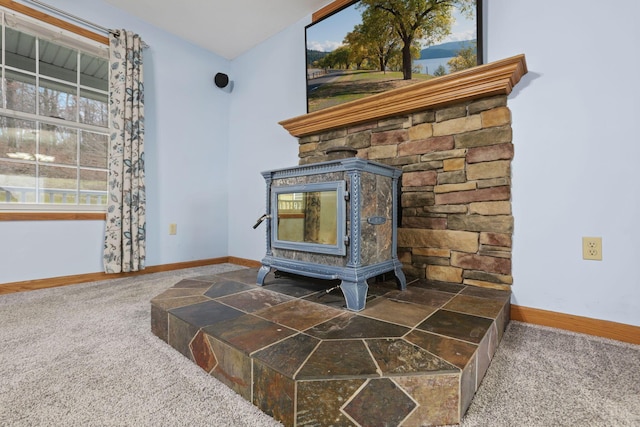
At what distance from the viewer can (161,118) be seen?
9.12 ft

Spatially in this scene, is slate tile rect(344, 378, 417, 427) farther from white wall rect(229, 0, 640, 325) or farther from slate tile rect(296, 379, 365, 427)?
white wall rect(229, 0, 640, 325)

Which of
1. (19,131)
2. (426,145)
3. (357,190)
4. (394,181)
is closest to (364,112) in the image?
(426,145)

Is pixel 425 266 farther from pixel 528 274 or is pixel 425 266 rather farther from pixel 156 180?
pixel 156 180

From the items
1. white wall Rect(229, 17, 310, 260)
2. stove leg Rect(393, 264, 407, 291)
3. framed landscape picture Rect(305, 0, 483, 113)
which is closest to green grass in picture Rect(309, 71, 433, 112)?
framed landscape picture Rect(305, 0, 483, 113)

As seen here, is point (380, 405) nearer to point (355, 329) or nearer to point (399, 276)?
point (355, 329)

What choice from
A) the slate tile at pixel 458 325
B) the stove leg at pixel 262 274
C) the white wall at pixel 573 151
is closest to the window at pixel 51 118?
the stove leg at pixel 262 274

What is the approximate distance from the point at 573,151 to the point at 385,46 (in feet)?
4.02

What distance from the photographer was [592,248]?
1.40 m

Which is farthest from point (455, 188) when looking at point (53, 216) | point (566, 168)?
point (53, 216)

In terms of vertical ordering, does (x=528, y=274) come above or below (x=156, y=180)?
below

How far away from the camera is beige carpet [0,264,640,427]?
2.76 feet

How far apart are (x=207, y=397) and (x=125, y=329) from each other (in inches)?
30.6

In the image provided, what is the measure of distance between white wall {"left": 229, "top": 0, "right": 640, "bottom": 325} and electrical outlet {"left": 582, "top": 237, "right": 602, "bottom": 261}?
0.02 meters

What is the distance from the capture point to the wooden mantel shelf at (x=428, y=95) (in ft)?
4.93
